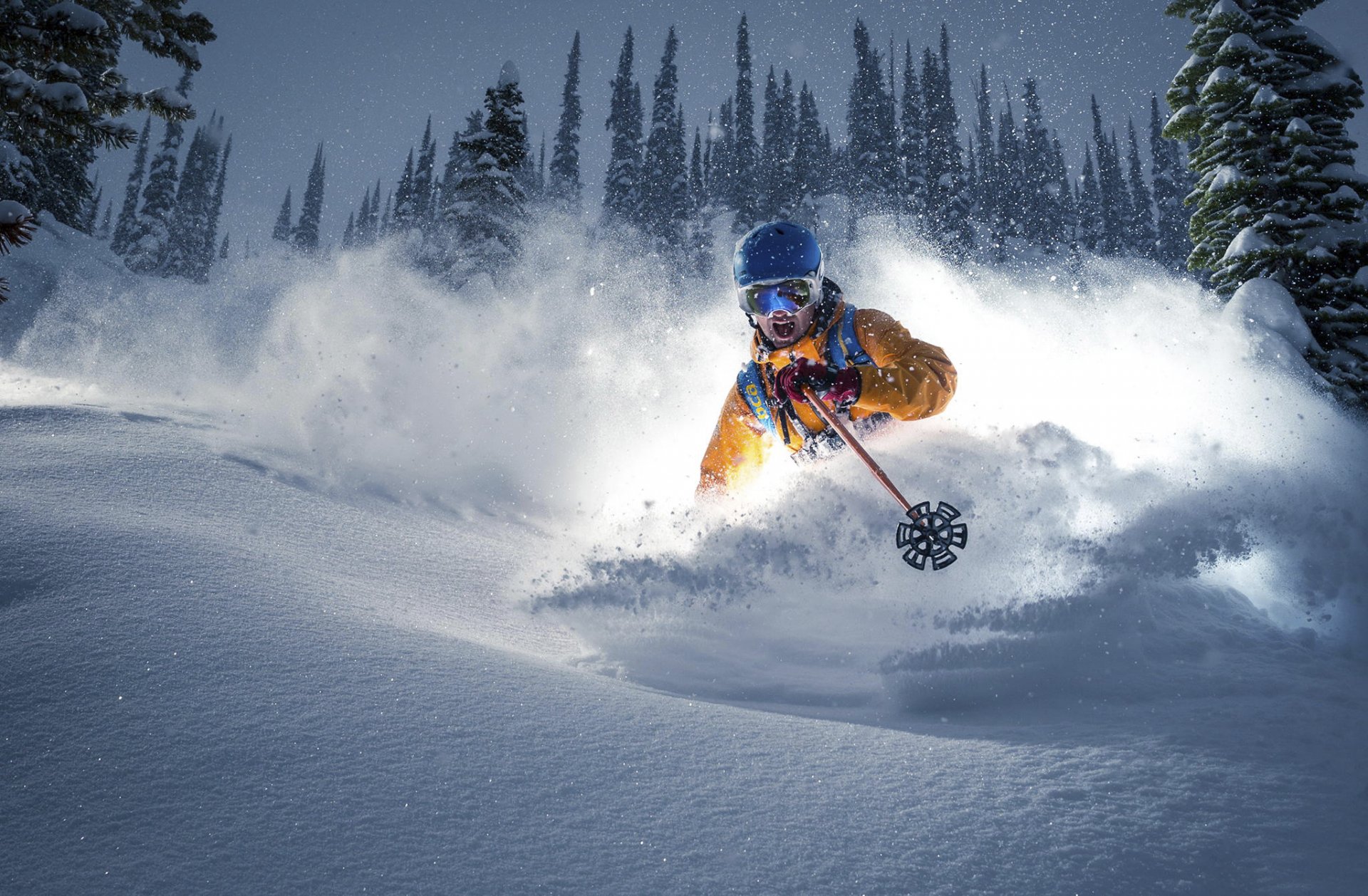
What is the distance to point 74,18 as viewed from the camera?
538cm

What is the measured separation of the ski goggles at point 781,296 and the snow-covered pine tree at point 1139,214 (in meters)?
74.6

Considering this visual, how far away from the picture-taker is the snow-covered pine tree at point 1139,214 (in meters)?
63.8

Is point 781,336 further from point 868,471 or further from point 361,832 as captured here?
point 361,832

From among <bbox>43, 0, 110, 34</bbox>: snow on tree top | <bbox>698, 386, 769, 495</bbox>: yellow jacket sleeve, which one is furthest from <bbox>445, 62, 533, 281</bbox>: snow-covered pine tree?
<bbox>698, 386, 769, 495</bbox>: yellow jacket sleeve

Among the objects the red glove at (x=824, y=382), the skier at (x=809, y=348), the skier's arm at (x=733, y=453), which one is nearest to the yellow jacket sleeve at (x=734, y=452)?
the skier's arm at (x=733, y=453)

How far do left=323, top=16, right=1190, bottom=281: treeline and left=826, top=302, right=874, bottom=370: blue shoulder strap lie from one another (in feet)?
123

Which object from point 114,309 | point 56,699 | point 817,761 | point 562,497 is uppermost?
point 114,309

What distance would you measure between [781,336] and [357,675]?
400 centimetres

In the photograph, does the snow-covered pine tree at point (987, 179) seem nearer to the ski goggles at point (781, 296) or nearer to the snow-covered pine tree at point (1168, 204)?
the snow-covered pine tree at point (1168, 204)

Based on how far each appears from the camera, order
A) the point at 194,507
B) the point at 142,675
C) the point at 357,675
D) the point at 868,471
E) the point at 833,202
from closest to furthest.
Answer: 1. the point at 142,675
2. the point at 357,675
3. the point at 194,507
4. the point at 868,471
5. the point at 833,202

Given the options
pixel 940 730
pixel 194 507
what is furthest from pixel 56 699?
pixel 940 730

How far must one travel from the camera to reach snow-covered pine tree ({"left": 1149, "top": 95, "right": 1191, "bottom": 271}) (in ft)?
200

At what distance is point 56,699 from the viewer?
6.93ft

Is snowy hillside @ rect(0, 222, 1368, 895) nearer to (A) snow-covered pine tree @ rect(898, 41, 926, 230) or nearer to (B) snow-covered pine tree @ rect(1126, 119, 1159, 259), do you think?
(A) snow-covered pine tree @ rect(898, 41, 926, 230)
